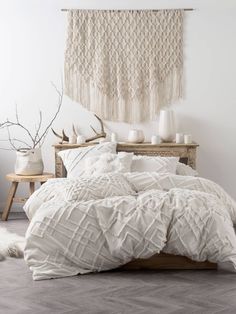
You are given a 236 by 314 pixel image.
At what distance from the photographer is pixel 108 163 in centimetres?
629

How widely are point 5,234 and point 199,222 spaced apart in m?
2.15

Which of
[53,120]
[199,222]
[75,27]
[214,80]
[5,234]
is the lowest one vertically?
[5,234]

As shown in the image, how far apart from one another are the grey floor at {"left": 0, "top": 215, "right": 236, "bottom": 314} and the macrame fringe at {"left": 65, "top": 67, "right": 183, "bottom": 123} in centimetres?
300

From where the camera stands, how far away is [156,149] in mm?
7035

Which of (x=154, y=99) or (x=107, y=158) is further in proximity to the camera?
(x=154, y=99)

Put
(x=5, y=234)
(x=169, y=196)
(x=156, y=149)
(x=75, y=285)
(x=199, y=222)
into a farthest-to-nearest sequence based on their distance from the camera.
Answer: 1. (x=156, y=149)
2. (x=5, y=234)
3. (x=169, y=196)
4. (x=199, y=222)
5. (x=75, y=285)

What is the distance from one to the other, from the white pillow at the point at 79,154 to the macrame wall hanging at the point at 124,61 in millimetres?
717

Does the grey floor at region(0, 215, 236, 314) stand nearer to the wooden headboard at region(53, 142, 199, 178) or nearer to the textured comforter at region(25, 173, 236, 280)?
the textured comforter at region(25, 173, 236, 280)

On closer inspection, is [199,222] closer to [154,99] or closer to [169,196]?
[169,196]

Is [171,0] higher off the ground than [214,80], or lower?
higher

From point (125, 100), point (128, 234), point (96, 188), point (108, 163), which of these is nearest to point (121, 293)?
point (128, 234)

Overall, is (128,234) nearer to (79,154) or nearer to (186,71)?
(79,154)

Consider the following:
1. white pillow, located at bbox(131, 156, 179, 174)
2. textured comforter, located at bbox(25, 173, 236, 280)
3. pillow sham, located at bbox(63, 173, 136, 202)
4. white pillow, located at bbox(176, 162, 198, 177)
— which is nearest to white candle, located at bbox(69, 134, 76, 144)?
white pillow, located at bbox(131, 156, 179, 174)

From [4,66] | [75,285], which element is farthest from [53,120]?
[75,285]
